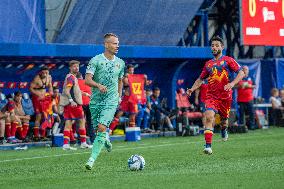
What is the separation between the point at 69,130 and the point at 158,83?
906 centimetres

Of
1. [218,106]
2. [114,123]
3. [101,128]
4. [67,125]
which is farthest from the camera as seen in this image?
[114,123]

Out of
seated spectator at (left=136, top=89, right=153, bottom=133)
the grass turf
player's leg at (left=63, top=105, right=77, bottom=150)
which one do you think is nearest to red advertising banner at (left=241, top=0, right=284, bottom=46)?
seated spectator at (left=136, top=89, right=153, bottom=133)

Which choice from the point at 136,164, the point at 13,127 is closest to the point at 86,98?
the point at 13,127

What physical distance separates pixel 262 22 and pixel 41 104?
1156 cm

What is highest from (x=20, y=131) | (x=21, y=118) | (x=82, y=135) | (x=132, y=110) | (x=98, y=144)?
(x=132, y=110)

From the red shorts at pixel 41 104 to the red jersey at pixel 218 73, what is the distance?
8076mm

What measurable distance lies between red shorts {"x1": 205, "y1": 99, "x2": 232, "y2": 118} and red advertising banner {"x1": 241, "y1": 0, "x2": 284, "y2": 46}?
13987 mm

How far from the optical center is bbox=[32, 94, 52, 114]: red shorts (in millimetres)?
25300

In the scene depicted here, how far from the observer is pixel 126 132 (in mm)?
26594

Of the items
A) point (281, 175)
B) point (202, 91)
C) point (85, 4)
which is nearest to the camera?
point (281, 175)

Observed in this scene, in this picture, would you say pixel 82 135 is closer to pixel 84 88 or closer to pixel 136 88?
pixel 84 88

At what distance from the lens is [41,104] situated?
2533 cm

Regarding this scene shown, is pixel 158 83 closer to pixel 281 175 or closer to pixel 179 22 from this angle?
pixel 179 22

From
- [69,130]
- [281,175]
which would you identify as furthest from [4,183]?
[69,130]
